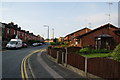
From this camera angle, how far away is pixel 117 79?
5805mm

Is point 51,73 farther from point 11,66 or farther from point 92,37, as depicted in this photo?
point 92,37

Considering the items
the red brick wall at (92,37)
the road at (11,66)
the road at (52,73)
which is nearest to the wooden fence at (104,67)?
the road at (52,73)

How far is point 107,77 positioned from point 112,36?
83.1 feet

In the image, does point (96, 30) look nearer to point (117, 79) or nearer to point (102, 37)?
point (102, 37)

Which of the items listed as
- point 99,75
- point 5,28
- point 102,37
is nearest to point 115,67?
point 99,75

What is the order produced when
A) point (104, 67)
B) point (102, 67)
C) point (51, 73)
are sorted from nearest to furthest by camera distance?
point (104, 67)
point (102, 67)
point (51, 73)

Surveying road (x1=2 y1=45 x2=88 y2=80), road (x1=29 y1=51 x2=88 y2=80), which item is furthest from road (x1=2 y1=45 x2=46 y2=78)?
road (x1=29 y1=51 x2=88 y2=80)

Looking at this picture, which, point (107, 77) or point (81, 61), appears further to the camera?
point (81, 61)

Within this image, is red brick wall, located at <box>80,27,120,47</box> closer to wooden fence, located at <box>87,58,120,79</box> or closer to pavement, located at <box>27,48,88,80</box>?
pavement, located at <box>27,48,88,80</box>

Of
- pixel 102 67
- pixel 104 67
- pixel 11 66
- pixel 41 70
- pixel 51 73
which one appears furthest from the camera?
pixel 11 66

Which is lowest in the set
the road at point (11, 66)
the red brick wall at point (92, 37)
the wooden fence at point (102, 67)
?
the road at point (11, 66)

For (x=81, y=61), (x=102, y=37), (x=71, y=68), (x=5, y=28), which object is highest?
(x=5, y=28)

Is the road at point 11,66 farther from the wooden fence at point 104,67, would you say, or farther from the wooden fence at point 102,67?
the wooden fence at point 104,67

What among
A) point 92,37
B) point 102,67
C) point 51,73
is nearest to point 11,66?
point 51,73
